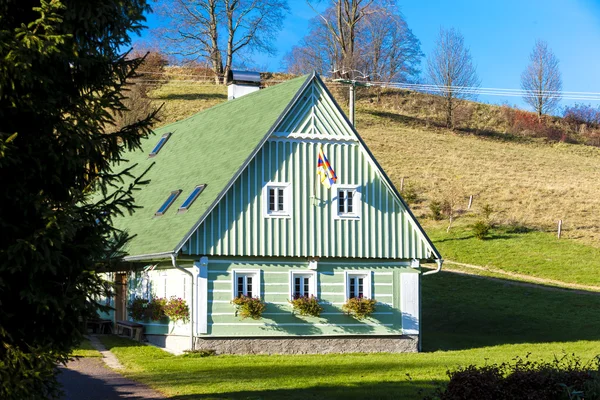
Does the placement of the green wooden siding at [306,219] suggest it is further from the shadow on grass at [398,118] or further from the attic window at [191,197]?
the shadow on grass at [398,118]

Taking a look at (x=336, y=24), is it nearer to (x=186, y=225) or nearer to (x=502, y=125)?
(x=502, y=125)

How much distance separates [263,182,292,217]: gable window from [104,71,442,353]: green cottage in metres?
0.03

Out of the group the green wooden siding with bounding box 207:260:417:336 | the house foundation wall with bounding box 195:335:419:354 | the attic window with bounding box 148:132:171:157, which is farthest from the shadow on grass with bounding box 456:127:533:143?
the house foundation wall with bounding box 195:335:419:354

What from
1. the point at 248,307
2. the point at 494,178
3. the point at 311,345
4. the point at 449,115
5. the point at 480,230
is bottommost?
the point at 311,345

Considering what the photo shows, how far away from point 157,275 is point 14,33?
53.4 feet

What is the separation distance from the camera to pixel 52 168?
11656 mm

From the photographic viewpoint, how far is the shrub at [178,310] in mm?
24109

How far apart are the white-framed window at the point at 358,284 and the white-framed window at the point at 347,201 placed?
174 centimetres

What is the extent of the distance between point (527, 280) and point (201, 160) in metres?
19.4

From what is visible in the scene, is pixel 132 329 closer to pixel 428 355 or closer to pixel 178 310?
pixel 178 310

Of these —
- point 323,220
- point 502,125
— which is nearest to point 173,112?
point 502,125

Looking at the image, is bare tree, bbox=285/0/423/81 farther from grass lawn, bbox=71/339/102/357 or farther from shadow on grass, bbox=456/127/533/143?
grass lawn, bbox=71/339/102/357

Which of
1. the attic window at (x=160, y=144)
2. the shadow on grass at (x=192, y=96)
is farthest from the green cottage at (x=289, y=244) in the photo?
the shadow on grass at (x=192, y=96)

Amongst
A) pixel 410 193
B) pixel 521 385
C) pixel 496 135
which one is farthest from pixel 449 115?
pixel 521 385
